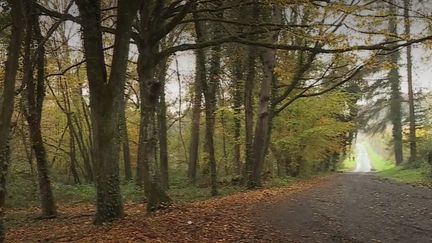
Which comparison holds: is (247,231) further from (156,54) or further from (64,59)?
(64,59)

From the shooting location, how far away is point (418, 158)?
33.3 m

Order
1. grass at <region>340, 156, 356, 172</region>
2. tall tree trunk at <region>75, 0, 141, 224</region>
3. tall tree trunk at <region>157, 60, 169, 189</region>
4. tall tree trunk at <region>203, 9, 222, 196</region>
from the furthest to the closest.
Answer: grass at <region>340, 156, 356, 172</region>, tall tree trunk at <region>157, 60, 169, 189</region>, tall tree trunk at <region>203, 9, 222, 196</region>, tall tree trunk at <region>75, 0, 141, 224</region>

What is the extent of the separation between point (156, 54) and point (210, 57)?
7422 millimetres

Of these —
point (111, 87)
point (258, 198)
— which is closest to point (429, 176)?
point (258, 198)

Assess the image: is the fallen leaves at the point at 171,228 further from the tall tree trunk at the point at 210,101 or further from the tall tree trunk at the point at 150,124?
the tall tree trunk at the point at 210,101

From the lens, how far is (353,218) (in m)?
10.7

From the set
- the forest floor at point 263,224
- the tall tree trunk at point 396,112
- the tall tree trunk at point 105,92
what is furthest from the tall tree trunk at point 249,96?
the tall tree trunk at point 396,112

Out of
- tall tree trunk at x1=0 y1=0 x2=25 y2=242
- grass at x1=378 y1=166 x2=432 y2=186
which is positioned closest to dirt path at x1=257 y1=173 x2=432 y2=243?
tall tree trunk at x1=0 y1=0 x2=25 y2=242

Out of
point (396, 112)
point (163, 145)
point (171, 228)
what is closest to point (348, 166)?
point (396, 112)

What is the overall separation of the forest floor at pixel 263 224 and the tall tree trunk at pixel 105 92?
0.79m

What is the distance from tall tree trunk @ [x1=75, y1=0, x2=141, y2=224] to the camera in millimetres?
10375

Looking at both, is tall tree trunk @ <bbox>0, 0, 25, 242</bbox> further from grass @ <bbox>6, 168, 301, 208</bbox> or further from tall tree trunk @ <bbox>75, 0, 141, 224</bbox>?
grass @ <bbox>6, 168, 301, 208</bbox>

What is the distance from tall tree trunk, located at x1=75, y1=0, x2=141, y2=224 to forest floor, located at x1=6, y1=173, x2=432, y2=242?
0.79 metres

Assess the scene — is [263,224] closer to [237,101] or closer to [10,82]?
[10,82]
